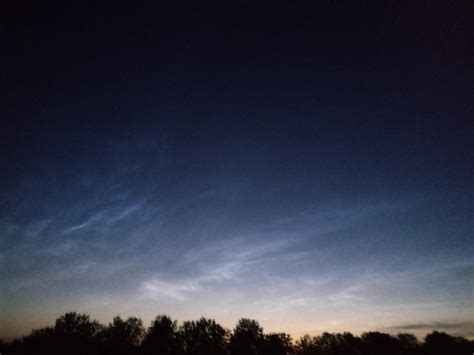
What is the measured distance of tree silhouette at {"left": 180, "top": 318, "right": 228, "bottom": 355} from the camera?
14050 cm

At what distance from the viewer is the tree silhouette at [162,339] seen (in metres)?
133

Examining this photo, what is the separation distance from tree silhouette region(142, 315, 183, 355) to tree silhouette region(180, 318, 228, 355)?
4.09 m

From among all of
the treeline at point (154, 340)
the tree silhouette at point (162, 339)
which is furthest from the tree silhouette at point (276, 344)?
the tree silhouette at point (162, 339)

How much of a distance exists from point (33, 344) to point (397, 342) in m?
180

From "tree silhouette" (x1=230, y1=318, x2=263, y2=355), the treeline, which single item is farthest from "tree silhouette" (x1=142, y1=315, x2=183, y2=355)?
"tree silhouette" (x1=230, y1=318, x2=263, y2=355)

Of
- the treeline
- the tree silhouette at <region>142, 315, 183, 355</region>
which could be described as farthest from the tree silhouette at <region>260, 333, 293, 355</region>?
the tree silhouette at <region>142, 315, 183, 355</region>

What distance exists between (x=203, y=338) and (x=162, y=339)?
18.9 metres

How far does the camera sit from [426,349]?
16438 cm

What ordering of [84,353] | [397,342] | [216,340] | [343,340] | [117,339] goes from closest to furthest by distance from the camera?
1. [84,353]
2. [117,339]
3. [216,340]
4. [397,342]
5. [343,340]

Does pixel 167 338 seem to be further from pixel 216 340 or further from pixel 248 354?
pixel 248 354

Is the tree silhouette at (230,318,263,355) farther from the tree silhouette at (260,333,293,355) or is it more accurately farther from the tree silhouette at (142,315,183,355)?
the tree silhouette at (142,315,183,355)

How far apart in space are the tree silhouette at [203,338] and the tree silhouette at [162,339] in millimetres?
4089

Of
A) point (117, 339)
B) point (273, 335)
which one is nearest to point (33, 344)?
point (117, 339)

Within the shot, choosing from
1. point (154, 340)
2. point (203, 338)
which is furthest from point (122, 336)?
point (203, 338)
